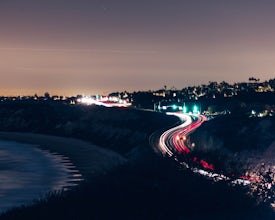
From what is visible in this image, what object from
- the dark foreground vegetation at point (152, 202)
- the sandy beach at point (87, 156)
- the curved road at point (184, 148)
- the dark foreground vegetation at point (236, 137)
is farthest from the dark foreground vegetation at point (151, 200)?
the sandy beach at point (87, 156)

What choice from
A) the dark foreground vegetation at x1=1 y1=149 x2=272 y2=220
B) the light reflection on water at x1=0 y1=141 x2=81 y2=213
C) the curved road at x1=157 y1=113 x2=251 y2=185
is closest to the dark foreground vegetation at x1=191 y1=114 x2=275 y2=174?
the curved road at x1=157 y1=113 x2=251 y2=185

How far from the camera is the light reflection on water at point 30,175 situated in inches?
2997

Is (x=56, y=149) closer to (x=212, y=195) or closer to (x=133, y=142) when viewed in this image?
(x=133, y=142)

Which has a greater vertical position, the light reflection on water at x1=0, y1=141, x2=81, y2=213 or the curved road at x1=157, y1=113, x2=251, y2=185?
the curved road at x1=157, y1=113, x2=251, y2=185

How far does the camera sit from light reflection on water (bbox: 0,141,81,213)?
76.1 metres

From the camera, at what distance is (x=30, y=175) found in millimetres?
103688

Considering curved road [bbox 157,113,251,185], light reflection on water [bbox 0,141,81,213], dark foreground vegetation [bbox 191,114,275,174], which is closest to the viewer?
curved road [bbox 157,113,251,185]

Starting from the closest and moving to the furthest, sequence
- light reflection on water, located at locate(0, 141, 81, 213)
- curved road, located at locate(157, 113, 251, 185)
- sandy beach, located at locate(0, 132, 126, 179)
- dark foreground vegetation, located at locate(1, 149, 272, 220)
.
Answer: dark foreground vegetation, located at locate(1, 149, 272, 220)
curved road, located at locate(157, 113, 251, 185)
light reflection on water, located at locate(0, 141, 81, 213)
sandy beach, located at locate(0, 132, 126, 179)

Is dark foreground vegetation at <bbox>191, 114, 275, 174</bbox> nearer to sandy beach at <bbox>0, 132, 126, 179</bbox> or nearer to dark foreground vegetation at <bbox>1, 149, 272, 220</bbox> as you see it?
sandy beach at <bbox>0, 132, 126, 179</bbox>

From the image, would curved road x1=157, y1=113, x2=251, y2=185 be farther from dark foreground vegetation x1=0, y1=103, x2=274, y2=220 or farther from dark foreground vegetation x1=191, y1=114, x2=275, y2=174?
dark foreground vegetation x1=0, y1=103, x2=274, y2=220

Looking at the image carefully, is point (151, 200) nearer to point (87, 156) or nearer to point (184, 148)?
point (184, 148)

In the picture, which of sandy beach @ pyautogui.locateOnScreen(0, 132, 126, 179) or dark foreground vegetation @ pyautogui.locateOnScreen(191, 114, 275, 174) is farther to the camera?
sandy beach @ pyautogui.locateOnScreen(0, 132, 126, 179)

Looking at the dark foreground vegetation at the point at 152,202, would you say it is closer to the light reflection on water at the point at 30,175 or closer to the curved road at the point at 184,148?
the curved road at the point at 184,148

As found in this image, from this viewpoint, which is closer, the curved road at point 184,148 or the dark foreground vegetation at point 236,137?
the curved road at point 184,148
